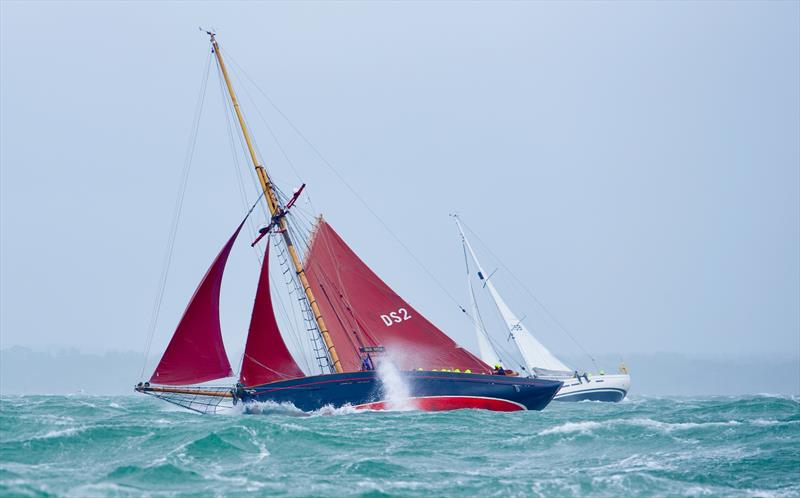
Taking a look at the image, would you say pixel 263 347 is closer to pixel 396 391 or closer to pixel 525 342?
pixel 396 391

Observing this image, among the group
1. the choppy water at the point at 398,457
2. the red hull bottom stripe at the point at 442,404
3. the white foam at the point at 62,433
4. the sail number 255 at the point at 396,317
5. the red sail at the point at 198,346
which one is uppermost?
the sail number 255 at the point at 396,317

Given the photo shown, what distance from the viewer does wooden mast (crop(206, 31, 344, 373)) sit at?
157 ft

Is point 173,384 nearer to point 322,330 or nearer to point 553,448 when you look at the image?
point 322,330

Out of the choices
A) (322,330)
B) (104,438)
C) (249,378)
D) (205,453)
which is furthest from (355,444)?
(322,330)

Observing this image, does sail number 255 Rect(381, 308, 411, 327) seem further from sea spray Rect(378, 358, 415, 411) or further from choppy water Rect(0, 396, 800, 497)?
choppy water Rect(0, 396, 800, 497)

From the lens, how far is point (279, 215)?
49906 mm

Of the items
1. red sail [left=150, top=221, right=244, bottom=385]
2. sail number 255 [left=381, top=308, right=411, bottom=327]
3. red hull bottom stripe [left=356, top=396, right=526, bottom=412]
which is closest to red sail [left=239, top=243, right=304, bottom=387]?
red sail [left=150, top=221, right=244, bottom=385]

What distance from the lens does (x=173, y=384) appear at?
42.2 m

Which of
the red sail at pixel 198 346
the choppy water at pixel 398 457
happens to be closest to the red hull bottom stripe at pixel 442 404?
the choppy water at pixel 398 457

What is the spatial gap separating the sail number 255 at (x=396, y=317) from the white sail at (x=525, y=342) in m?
21.7

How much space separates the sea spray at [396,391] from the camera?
141 ft

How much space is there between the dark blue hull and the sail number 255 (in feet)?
16.2

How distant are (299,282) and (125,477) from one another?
27203mm

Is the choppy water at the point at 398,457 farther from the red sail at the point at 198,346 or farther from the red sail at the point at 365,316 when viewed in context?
the red sail at the point at 365,316
